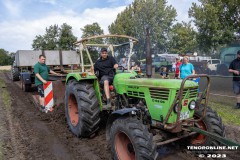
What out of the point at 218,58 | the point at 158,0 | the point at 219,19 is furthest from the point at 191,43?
the point at 218,58

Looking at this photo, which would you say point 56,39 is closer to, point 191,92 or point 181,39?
point 181,39

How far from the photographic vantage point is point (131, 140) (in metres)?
3.50

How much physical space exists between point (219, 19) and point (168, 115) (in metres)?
15.7

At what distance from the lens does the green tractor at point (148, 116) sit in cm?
350

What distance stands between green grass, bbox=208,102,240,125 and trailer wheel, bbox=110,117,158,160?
3291 mm

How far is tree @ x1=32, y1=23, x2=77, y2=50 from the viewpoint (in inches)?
1222

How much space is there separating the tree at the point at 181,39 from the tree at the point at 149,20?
88 centimetres

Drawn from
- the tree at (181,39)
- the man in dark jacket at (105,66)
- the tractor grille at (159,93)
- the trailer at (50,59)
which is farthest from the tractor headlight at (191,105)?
the tree at (181,39)

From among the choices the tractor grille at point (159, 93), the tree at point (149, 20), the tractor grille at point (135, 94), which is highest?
the tree at point (149, 20)

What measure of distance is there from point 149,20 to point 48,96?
2811cm

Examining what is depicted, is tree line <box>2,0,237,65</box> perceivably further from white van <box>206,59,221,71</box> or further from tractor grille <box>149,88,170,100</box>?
tractor grille <box>149,88,170,100</box>

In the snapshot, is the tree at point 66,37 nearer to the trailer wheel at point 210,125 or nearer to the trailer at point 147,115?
the trailer at point 147,115

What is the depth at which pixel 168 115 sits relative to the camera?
363 centimetres

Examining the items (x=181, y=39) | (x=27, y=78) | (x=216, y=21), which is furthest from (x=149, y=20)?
(x=27, y=78)
